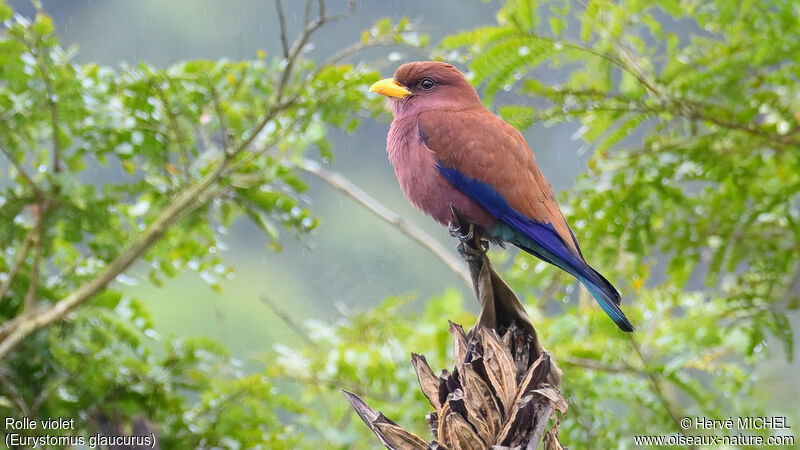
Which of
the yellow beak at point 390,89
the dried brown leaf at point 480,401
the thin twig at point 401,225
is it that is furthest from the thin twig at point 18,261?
the dried brown leaf at point 480,401

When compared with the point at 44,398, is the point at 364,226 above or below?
above

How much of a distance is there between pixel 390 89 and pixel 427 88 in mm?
112

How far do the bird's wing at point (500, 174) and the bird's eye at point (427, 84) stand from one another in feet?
0.77

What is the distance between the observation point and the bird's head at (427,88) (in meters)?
2.13

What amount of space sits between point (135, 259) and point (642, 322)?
6.09ft

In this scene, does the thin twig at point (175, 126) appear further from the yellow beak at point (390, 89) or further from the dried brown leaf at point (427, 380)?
the dried brown leaf at point (427, 380)

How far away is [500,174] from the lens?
1.90 m

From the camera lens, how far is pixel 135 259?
2.52 metres

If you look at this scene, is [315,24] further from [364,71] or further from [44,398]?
[44,398]

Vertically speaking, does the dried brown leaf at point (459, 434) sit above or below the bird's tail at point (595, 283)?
below

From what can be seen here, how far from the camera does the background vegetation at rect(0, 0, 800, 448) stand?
255cm

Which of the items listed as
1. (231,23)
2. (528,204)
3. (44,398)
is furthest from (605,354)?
(231,23)

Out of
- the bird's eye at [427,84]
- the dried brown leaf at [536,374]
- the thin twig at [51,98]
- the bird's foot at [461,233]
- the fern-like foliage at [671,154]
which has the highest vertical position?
the fern-like foliage at [671,154]

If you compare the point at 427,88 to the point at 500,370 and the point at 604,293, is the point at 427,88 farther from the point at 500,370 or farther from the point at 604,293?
the point at 500,370
